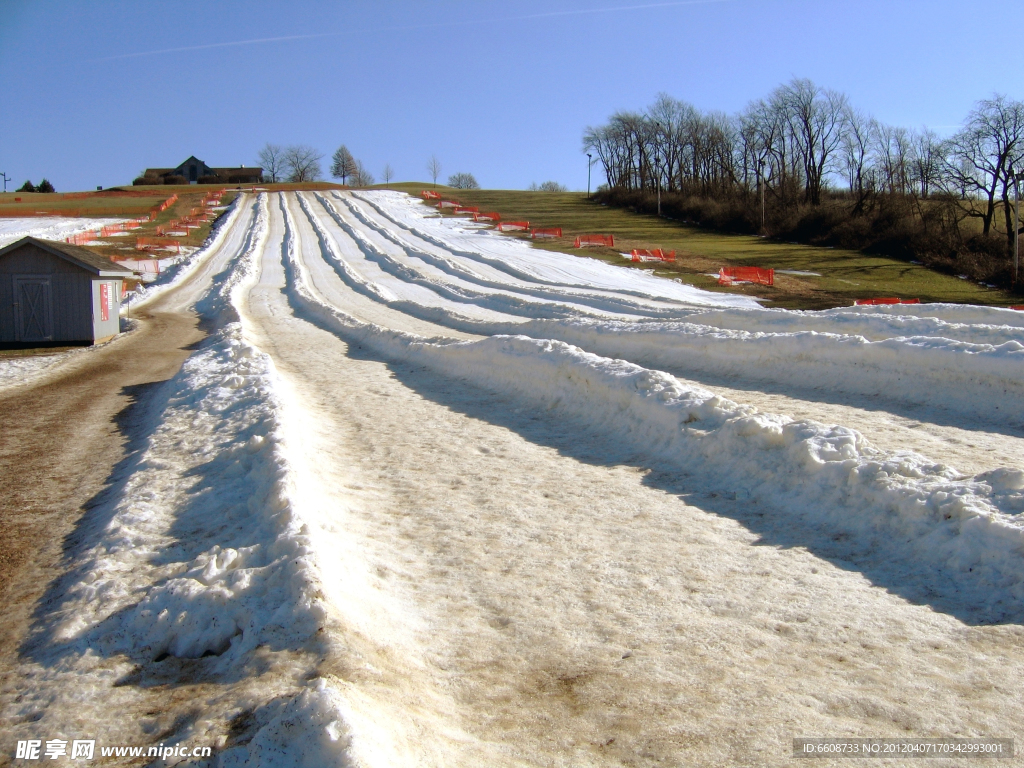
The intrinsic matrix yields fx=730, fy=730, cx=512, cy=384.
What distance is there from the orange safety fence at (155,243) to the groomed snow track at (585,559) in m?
37.0

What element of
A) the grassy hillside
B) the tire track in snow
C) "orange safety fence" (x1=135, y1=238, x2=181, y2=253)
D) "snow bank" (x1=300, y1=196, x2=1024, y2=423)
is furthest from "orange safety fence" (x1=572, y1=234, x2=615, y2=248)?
"snow bank" (x1=300, y1=196, x2=1024, y2=423)

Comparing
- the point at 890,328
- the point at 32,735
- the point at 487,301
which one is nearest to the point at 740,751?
the point at 32,735

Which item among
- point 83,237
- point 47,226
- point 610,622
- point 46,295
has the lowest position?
point 610,622

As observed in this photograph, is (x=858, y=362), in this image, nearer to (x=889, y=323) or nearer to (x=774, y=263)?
(x=889, y=323)

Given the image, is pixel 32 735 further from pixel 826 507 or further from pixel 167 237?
pixel 167 237

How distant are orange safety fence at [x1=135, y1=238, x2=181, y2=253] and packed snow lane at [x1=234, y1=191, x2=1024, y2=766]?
41383 mm

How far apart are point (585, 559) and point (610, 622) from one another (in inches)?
36.8

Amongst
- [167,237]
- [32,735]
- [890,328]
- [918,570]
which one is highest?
[167,237]

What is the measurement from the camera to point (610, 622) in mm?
4711

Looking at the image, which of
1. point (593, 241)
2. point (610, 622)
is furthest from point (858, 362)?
point (593, 241)

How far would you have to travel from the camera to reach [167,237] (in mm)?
49719

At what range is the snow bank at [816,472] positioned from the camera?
5.11m

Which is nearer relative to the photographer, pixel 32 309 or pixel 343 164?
pixel 32 309

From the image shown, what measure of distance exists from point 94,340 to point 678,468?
17564mm
